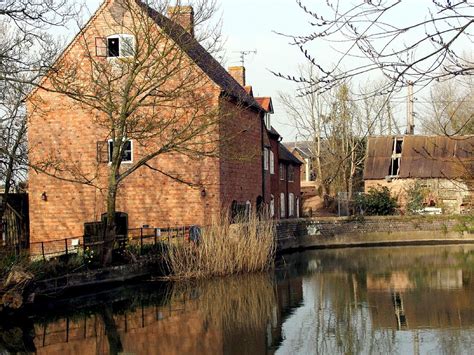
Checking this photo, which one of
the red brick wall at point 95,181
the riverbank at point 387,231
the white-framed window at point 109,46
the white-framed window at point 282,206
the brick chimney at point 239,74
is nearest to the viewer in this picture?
the white-framed window at point 109,46

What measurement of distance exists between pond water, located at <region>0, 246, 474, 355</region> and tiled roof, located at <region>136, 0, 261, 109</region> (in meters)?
7.87

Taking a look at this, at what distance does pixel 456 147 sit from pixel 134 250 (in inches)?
1023

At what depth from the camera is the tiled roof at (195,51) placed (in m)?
22.0

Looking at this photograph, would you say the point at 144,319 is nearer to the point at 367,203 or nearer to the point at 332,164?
the point at 367,203

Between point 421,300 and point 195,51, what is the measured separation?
45.0 ft

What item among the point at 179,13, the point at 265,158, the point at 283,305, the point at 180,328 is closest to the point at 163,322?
the point at 180,328

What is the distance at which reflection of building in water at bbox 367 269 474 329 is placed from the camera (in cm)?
1448

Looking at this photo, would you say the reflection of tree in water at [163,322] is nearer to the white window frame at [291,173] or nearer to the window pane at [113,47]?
the window pane at [113,47]

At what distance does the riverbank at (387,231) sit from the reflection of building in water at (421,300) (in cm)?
1127

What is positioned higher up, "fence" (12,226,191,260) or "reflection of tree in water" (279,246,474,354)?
"fence" (12,226,191,260)

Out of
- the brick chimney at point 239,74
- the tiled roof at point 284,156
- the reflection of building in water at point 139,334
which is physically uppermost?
the brick chimney at point 239,74

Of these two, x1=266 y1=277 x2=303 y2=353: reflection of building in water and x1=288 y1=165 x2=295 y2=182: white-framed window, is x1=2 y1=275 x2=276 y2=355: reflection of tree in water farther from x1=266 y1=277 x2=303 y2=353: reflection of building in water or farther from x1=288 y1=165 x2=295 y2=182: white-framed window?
x1=288 y1=165 x2=295 y2=182: white-framed window

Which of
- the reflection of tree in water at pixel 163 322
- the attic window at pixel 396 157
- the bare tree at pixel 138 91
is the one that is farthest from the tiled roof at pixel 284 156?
the reflection of tree in water at pixel 163 322

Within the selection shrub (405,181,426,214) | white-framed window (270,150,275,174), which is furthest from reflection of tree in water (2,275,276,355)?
shrub (405,181,426,214)
